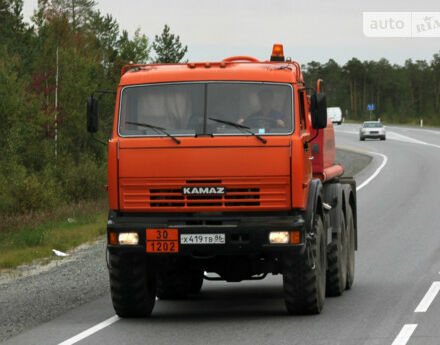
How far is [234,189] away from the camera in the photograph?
33.6 ft

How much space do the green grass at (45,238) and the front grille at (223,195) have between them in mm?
7387

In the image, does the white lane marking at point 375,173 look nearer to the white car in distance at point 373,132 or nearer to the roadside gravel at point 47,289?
the white car in distance at point 373,132

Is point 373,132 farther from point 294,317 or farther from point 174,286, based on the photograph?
point 294,317

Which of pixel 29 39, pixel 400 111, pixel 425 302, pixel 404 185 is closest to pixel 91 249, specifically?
pixel 425 302

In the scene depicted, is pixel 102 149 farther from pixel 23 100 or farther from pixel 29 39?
pixel 29 39

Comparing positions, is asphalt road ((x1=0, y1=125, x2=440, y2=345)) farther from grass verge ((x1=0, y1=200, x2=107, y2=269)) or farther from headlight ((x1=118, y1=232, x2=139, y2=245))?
grass verge ((x1=0, y1=200, x2=107, y2=269))

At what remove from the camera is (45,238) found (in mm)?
22031

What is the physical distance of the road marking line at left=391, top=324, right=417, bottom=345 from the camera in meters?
9.03

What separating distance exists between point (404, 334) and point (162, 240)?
8.20 ft

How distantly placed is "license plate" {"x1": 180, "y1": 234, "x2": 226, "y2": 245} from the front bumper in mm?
32

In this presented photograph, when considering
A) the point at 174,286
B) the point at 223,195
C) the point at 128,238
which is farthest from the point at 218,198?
the point at 174,286

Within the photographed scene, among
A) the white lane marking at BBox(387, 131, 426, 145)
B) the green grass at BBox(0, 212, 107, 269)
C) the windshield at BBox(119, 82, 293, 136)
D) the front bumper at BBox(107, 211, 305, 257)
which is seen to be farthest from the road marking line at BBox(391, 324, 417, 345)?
the white lane marking at BBox(387, 131, 426, 145)

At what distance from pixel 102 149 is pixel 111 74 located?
2205 cm

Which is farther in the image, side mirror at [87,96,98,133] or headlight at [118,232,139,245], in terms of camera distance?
side mirror at [87,96,98,133]
